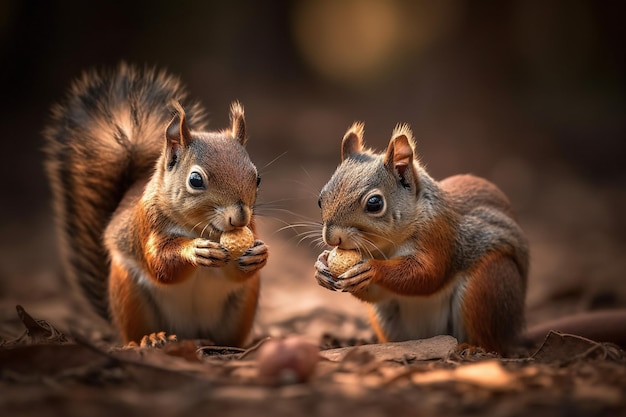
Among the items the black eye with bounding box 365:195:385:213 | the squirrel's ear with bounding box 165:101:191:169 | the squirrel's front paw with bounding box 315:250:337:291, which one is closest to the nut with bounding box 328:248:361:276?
the squirrel's front paw with bounding box 315:250:337:291

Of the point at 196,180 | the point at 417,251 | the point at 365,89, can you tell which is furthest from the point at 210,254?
the point at 365,89

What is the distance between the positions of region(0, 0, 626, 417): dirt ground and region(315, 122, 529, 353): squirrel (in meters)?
0.23

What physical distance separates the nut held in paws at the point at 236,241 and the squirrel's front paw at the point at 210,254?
4 cm

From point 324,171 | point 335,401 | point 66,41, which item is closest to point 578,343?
point 335,401

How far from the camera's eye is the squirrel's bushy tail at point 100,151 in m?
4.39

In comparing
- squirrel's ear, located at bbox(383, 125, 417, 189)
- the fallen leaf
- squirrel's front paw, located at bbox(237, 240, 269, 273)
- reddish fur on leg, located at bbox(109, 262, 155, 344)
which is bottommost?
the fallen leaf

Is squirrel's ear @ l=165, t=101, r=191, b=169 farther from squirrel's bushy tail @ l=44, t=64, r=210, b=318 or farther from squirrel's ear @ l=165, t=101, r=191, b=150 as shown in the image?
squirrel's bushy tail @ l=44, t=64, r=210, b=318

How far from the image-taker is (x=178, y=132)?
3699mm

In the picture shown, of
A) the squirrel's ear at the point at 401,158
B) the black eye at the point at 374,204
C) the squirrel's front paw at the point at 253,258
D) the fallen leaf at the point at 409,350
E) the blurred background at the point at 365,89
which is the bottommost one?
the fallen leaf at the point at 409,350

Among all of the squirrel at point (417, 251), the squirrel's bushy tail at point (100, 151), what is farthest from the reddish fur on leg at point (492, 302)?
the squirrel's bushy tail at point (100, 151)

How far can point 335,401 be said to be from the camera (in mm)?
2340

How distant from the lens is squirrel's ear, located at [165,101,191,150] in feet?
11.8

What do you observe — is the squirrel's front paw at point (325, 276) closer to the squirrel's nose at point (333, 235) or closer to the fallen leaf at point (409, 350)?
the squirrel's nose at point (333, 235)

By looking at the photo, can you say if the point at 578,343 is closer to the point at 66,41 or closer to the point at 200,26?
the point at 66,41
